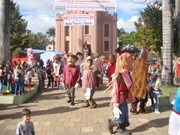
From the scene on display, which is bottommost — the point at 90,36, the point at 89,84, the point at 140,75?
Result: the point at 89,84

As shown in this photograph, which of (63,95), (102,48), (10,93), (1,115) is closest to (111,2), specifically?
(63,95)

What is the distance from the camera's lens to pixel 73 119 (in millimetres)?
7035

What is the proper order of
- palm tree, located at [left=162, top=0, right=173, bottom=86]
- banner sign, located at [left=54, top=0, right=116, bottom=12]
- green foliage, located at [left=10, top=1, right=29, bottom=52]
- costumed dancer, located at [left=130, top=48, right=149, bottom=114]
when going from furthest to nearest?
green foliage, located at [left=10, top=1, right=29, bottom=52] → banner sign, located at [left=54, top=0, right=116, bottom=12] → palm tree, located at [left=162, top=0, right=173, bottom=86] → costumed dancer, located at [left=130, top=48, right=149, bottom=114]

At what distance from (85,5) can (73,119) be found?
31.1ft

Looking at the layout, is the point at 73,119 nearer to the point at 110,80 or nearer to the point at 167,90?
the point at 110,80

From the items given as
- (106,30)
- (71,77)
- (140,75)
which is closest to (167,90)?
(140,75)

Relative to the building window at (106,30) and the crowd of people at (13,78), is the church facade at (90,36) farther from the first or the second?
the crowd of people at (13,78)

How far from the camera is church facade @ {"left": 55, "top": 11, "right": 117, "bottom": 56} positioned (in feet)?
135

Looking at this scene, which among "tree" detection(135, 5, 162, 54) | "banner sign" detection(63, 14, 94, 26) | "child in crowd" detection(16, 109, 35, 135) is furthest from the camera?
"tree" detection(135, 5, 162, 54)

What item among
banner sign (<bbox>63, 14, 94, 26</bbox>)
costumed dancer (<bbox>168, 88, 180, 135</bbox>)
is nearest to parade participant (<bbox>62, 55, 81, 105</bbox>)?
costumed dancer (<bbox>168, 88, 180, 135</bbox>)

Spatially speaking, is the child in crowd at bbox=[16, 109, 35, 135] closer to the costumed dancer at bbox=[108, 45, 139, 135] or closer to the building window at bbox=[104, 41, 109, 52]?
the costumed dancer at bbox=[108, 45, 139, 135]

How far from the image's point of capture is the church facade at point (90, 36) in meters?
41.1

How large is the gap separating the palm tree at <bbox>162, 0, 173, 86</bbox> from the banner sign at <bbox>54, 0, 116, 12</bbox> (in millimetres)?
3636

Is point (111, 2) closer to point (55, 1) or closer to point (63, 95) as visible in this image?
point (55, 1)
